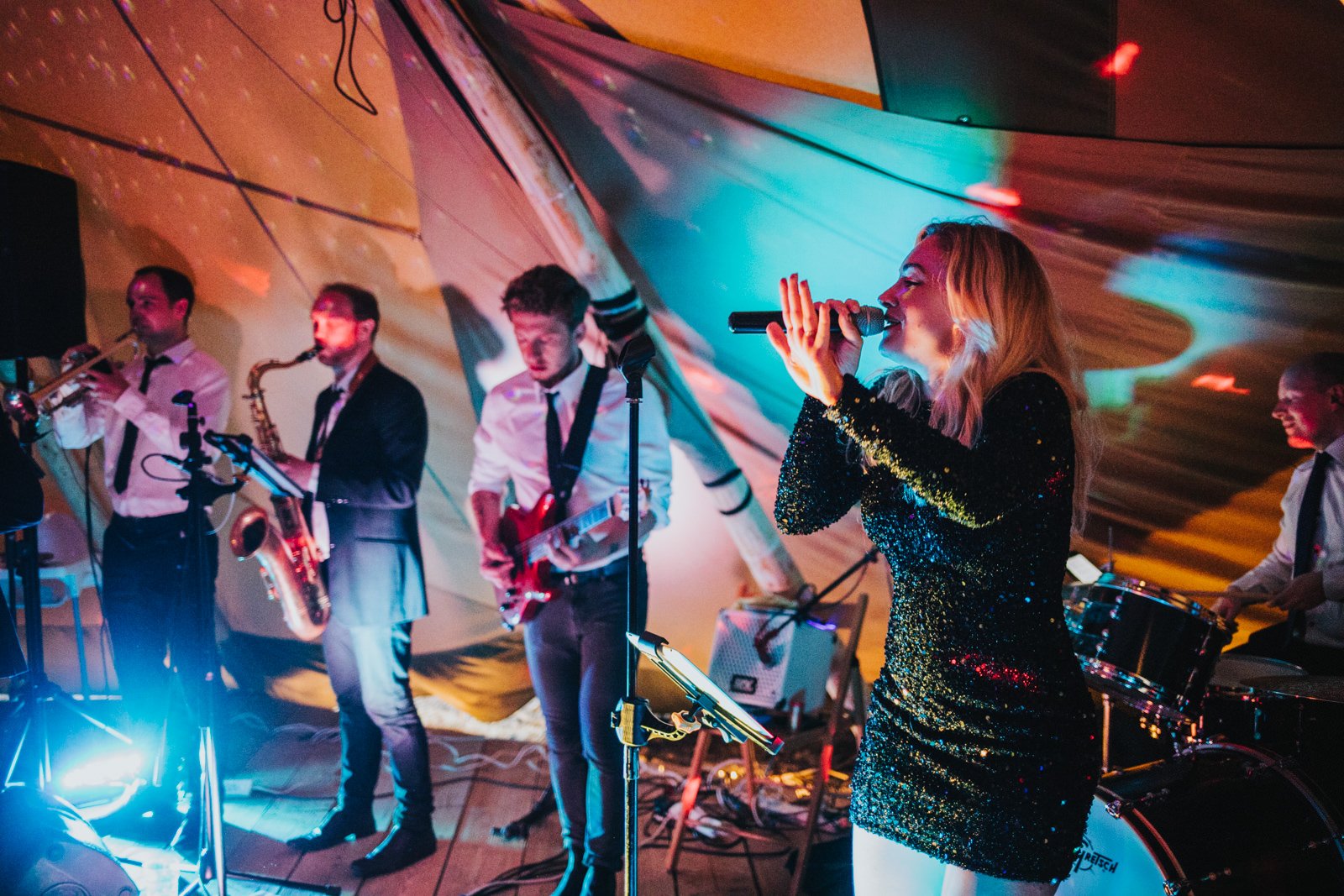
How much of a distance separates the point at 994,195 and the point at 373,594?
271cm

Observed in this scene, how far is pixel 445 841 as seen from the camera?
354 cm

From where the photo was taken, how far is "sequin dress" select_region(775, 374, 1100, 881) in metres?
1.50

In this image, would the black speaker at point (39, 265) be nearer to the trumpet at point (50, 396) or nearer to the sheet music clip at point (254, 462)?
the trumpet at point (50, 396)

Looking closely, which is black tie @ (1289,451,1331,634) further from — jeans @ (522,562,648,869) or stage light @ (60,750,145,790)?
stage light @ (60,750,145,790)

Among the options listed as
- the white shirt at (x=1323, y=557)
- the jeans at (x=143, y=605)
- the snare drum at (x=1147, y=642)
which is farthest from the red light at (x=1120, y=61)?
the jeans at (x=143, y=605)

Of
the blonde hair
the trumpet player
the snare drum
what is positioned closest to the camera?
the blonde hair

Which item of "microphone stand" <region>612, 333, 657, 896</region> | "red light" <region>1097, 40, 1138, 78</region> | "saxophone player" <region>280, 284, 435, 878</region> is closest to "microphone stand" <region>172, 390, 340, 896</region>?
"saxophone player" <region>280, 284, 435, 878</region>

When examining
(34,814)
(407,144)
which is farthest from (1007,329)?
(407,144)

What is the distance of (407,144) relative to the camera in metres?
3.88

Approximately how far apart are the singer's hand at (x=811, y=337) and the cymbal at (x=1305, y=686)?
5.55 ft

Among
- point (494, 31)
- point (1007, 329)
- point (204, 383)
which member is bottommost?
point (204, 383)

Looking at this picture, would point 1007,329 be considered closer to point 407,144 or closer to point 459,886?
point 459,886

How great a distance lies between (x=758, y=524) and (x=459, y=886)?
5.94 ft

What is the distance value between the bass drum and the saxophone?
2795 mm
